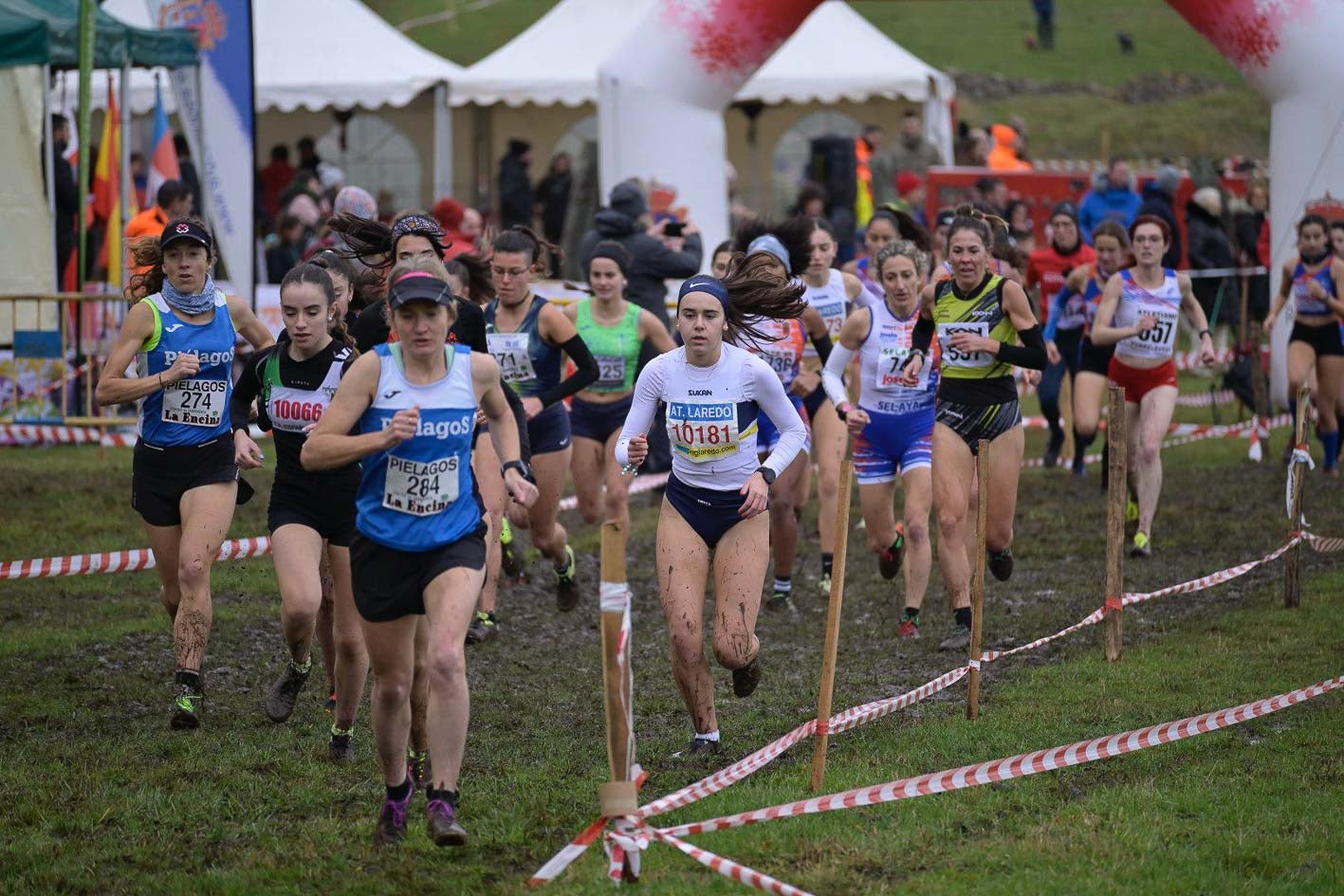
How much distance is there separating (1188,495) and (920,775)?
853 cm

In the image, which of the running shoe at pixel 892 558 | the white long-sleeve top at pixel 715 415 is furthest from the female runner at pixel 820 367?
the white long-sleeve top at pixel 715 415

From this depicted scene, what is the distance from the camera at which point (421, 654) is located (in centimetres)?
641

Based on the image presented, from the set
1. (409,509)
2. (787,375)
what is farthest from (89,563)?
(409,509)

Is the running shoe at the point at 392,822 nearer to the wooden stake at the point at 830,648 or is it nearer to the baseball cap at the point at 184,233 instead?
the wooden stake at the point at 830,648

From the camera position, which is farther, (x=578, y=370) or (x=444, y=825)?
(x=578, y=370)

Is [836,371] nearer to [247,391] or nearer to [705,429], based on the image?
[705,429]

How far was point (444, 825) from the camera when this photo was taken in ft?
18.6

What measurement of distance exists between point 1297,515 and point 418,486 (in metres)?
5.87

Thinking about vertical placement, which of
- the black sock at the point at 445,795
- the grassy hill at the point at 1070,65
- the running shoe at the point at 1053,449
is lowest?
the black sock at the point at 445,795

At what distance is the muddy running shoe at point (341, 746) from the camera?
7.14 meters

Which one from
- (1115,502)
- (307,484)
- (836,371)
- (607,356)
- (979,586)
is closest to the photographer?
(307,484)

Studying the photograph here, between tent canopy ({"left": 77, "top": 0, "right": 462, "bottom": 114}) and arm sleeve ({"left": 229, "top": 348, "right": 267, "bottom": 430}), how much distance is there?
662 inches

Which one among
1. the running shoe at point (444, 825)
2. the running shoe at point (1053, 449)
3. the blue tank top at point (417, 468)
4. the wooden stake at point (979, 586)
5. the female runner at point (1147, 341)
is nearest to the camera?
the running shoe at point (444, 825)

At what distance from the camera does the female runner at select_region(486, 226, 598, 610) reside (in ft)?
32.1
